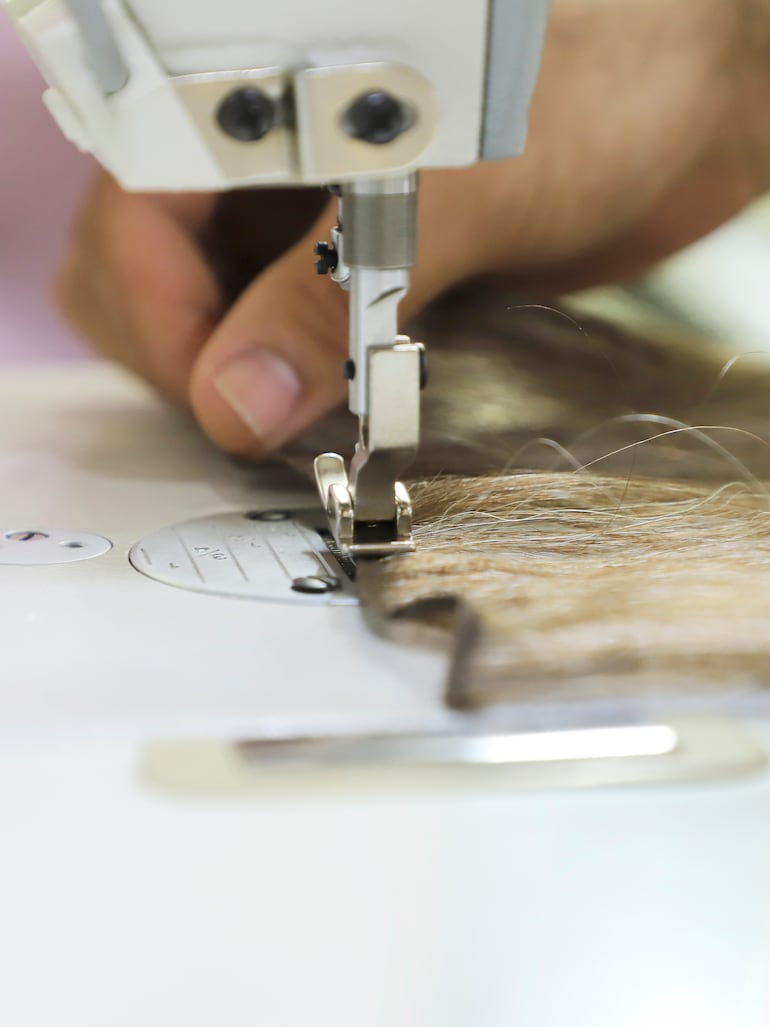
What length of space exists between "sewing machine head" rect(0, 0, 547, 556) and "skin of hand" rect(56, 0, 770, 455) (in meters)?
0.48

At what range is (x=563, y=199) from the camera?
1.22 meters

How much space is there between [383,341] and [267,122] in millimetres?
147

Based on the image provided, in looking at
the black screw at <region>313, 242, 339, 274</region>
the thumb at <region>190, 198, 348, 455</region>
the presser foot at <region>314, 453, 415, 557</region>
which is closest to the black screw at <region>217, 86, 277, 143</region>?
the black screw at <region>313, 242, 339, 274</region>

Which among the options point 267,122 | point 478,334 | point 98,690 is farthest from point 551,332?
point 98,690

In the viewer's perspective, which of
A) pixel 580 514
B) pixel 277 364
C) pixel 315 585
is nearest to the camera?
pixel 315 585

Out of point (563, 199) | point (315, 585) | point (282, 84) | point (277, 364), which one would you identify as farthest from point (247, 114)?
point (563, 199)

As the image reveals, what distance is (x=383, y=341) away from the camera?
0.66 m

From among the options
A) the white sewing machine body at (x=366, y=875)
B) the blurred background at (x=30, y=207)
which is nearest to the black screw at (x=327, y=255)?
the white sewing machine body at (x=366, y=875)

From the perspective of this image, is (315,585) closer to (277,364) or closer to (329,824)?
(329,824)

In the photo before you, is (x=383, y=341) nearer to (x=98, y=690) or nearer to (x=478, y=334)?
(x=98, y=690)

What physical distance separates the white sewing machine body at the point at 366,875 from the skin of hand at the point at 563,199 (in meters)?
0.61

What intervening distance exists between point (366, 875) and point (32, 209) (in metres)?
1.43

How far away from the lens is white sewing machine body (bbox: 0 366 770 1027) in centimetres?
43

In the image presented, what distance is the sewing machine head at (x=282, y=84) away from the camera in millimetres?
554
